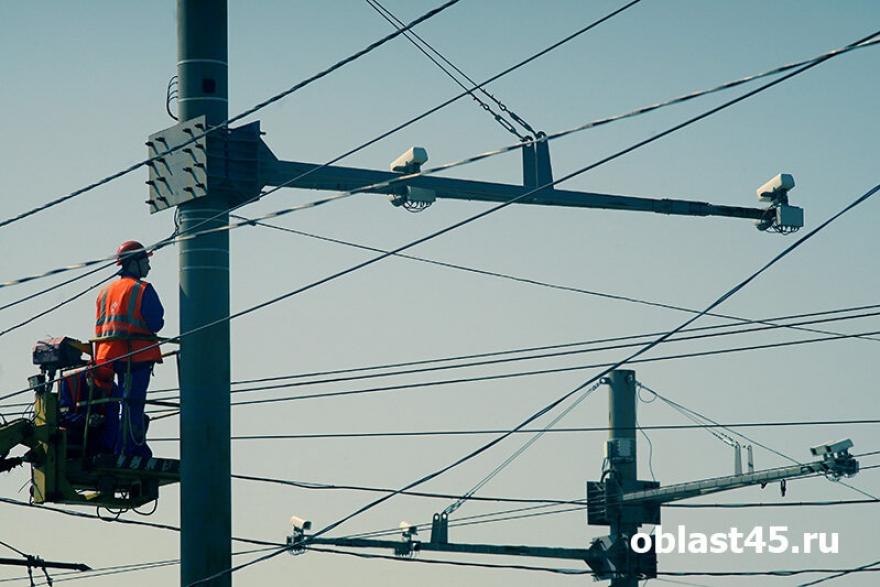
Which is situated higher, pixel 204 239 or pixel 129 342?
pixel 204 239

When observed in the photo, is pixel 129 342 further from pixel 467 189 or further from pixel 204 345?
pixel 467 189

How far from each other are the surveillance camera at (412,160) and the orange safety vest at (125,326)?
319 cm

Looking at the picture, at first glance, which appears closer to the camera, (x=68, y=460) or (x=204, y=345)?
(x=204, y=345)

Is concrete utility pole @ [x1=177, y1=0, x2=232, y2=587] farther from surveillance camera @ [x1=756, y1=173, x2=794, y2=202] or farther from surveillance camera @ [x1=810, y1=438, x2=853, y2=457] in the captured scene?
surveillance camera @ [x1=810, y1=438, x2=853, y2=457]

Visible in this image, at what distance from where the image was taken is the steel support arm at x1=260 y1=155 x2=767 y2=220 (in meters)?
22.5

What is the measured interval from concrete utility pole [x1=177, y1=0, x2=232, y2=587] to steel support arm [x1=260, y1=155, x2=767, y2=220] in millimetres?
979

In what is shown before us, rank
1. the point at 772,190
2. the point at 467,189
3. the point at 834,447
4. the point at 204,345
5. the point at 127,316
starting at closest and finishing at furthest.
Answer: the point at 204,345 < the point at 127,316 < the point at 467,189 < the point at 772,190 < the point at 834,447

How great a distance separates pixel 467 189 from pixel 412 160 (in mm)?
741

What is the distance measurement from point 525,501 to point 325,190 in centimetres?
603

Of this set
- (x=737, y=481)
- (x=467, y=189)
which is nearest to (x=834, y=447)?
(x=737, y=481)

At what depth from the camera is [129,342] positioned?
75.8ft

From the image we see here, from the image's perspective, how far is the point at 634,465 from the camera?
40188 millimetres

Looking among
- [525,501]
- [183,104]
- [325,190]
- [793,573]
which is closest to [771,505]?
[525,501]

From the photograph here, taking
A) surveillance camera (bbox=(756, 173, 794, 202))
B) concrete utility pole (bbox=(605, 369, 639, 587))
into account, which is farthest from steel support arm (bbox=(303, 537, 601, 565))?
surveillance camera (bbox=(756, 173, 794, 202))
